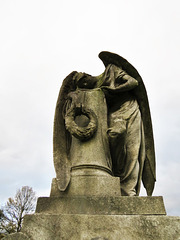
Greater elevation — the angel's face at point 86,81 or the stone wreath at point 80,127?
the angel's face at point 86,81

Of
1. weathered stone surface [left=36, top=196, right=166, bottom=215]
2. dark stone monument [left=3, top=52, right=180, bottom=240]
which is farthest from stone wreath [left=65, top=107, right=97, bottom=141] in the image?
weathered stone surface [left=36, top=196, right=166, bottom=215]

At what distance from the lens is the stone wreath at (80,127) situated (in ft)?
12.9

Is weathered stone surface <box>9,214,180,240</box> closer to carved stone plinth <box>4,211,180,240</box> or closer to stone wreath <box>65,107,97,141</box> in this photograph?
carved stone plinth <box>4,211,180,240</box>

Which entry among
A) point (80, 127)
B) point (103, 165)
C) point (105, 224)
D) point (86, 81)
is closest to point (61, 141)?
point (80, 127)

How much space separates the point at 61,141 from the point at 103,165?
94cm

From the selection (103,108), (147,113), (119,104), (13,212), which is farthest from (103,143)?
(13,212)

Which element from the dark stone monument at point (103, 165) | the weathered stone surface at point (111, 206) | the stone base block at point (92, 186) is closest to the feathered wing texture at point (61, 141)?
the dark stone monument at point (103, 165)

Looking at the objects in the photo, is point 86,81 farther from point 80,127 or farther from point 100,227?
point 100,227

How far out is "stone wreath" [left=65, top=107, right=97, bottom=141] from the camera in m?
3.93

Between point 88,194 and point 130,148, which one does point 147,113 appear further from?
point 88,194

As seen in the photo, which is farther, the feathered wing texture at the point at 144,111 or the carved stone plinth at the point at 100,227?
the feathered wing texture at the point at 144,111

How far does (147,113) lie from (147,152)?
2.63ft

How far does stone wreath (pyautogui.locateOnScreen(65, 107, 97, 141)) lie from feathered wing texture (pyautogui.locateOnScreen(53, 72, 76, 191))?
0.34m

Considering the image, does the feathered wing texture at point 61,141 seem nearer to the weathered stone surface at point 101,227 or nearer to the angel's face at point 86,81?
the angel's face at point 86,81
